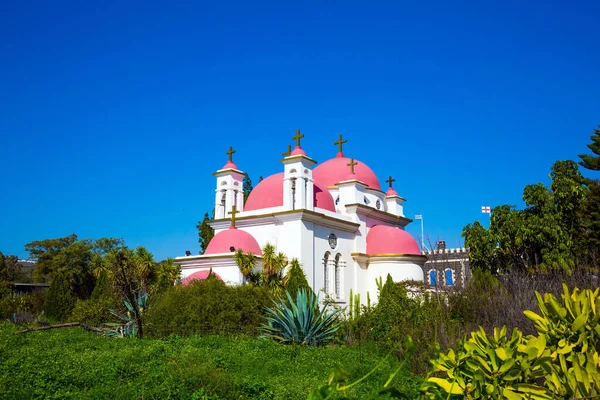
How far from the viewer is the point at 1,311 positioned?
87.8 ft

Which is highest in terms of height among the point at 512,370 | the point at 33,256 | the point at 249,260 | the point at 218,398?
the point at 33,256

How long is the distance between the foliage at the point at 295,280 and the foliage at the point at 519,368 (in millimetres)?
16589

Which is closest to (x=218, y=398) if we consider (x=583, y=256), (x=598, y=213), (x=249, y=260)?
(x=249, y=260)

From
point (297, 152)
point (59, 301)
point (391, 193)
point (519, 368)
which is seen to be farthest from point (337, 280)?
point (519, 368)

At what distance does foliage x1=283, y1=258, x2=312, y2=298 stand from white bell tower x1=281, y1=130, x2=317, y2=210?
3.28 meters

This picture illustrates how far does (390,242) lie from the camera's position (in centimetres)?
2609

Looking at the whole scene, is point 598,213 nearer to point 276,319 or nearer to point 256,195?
point 276,319

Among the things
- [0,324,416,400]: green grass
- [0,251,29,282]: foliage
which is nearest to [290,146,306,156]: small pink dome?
[0,324,416,400]: green grass

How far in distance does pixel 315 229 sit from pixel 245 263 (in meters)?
4.25

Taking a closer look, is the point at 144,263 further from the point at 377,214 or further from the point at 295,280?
the point at 377,214

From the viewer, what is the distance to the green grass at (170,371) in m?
7.59

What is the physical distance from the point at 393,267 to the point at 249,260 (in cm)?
821

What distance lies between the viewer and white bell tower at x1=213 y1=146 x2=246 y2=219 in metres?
26.8

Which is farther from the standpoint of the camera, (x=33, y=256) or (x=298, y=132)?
(x=33, y=256)
